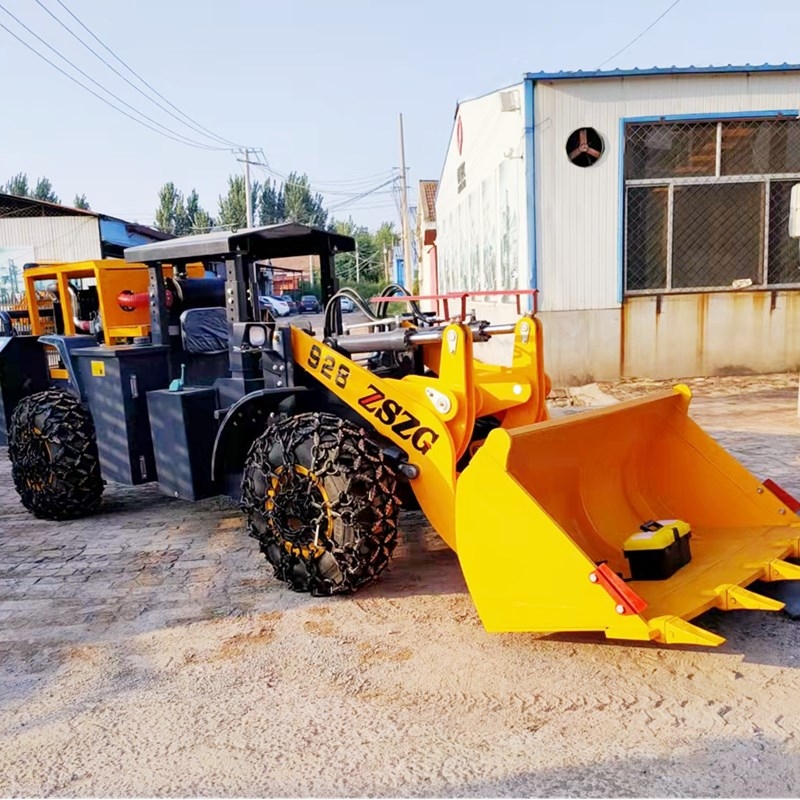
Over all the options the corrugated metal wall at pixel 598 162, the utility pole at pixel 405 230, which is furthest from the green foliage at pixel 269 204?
the corrugated metal wall at pixel 598 162

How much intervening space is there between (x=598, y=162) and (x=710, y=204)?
5.18 ft

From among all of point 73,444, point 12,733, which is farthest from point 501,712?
point 73,444

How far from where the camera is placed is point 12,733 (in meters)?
2.80

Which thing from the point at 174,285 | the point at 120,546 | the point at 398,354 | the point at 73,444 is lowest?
the point at 120,546

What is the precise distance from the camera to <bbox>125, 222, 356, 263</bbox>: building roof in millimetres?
4469

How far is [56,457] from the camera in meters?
5.37

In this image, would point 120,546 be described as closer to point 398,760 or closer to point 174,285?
point 174,285

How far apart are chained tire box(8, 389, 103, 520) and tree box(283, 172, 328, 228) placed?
69.2 metres

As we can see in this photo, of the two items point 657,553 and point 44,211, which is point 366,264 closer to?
point 44,211

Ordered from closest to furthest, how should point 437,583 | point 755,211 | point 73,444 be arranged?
point 437,583 < point 73,444 < point 755,211

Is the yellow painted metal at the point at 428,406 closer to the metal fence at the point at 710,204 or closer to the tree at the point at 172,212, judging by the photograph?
the metal fence at the point at 710,204

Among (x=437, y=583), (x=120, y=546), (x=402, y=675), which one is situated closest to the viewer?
(x=402, y=675)

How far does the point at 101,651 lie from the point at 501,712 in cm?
180

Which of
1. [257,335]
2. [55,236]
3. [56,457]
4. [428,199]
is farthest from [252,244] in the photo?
[428,199]
